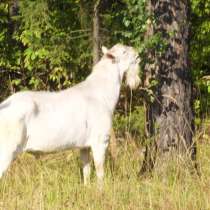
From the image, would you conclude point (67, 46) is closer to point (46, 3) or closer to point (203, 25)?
point (46, 3)

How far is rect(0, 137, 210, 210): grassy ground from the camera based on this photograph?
22.5ft

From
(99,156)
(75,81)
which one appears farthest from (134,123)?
(99,156)

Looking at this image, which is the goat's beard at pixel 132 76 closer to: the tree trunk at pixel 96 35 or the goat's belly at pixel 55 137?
the goat's belly at pixel 55 137

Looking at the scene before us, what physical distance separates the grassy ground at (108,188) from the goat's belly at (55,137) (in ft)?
1.16

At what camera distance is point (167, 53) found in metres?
8.42

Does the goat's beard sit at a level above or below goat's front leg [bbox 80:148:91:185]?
above

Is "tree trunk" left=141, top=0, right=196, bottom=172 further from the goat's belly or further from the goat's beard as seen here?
the goat's belly

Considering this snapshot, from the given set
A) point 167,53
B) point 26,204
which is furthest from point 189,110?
point 26,204

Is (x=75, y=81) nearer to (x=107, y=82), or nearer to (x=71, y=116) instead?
(x=107, y=82)

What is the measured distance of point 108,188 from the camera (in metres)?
7.39

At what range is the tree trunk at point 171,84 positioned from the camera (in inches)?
330

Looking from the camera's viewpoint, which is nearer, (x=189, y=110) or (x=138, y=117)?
(x=189, y=110)

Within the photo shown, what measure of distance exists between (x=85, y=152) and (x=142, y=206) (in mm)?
1746

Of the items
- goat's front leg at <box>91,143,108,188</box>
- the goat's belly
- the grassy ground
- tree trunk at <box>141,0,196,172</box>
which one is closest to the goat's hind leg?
the goat's belly
